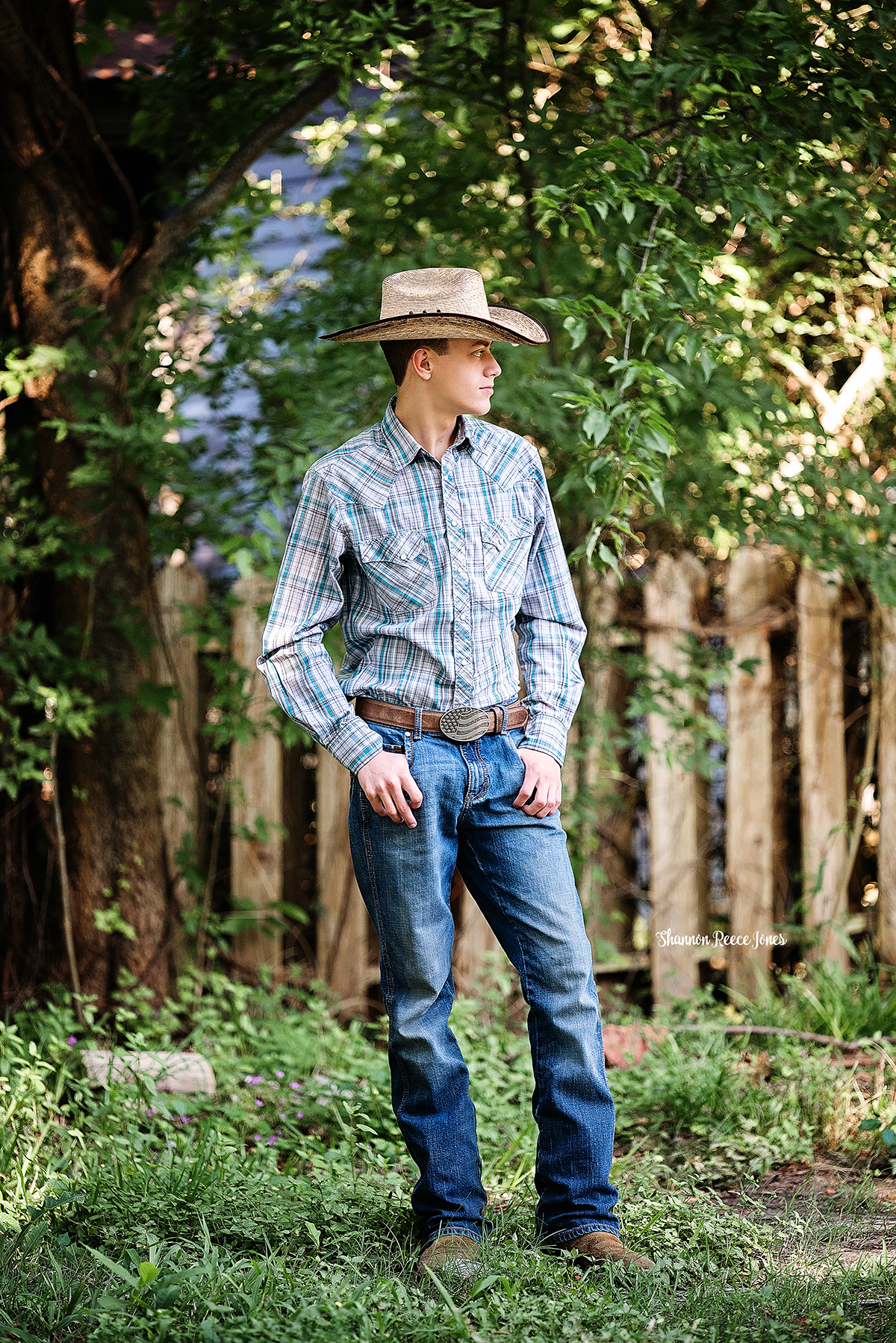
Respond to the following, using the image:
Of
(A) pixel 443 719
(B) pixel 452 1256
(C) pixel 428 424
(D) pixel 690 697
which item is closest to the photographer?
(B) pixel 452 1256

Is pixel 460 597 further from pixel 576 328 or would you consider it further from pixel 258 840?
pixel 258 840

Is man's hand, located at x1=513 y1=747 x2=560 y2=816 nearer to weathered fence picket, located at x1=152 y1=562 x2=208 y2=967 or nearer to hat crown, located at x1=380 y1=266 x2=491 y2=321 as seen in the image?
hat crown, located at x1=380 y1=266 x2=491 y2=321

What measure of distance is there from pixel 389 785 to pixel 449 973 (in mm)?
464

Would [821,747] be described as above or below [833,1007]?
above

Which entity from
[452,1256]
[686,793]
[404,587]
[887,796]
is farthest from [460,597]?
[887,796]

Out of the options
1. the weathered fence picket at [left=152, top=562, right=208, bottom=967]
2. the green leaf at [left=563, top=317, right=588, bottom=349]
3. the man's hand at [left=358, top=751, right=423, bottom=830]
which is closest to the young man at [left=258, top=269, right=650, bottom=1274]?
the man's hand at [left=358, top=751, right=423, bottom=830]

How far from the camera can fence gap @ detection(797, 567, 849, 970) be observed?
4.64m

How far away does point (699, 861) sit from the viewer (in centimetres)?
477

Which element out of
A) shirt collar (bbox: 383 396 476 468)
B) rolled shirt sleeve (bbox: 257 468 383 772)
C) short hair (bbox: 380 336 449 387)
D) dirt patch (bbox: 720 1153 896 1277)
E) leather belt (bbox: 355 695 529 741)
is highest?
short hair (bbox: 380 336 449 387)

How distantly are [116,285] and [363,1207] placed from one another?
2.97 m

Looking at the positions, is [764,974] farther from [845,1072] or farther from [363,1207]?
[363,1207]

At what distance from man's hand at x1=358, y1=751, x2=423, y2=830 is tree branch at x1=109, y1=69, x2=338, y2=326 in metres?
2.17

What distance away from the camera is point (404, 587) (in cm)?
256

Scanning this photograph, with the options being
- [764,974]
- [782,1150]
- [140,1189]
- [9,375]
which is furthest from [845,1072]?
[9,375]
